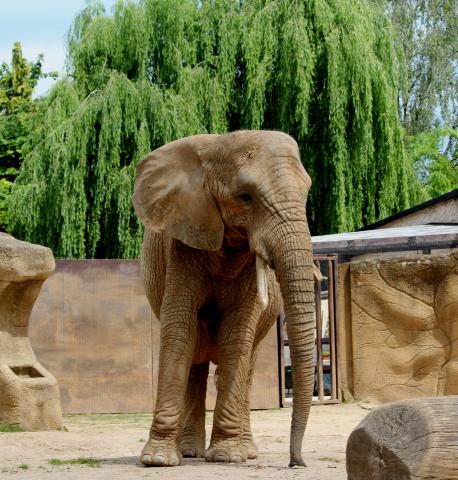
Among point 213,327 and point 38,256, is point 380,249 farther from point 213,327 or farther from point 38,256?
point 213,327

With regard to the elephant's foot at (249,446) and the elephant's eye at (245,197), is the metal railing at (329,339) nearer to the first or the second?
the elephant's foot at (249,446)

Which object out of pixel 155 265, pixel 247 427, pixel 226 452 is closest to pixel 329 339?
pixel 247 427

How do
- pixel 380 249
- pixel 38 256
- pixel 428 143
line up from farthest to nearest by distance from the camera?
pixel 428 143, pixel 380 249, pixel 38 256

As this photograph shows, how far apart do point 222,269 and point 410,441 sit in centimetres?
344

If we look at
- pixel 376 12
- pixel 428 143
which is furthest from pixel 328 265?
pixel 428 143

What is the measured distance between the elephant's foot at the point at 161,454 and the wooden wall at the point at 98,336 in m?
5.44

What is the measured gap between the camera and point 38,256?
11.4m

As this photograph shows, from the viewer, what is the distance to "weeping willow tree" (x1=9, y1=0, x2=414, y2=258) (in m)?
20.2

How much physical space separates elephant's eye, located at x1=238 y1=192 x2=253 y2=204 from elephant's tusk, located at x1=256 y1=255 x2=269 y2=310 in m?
0.39

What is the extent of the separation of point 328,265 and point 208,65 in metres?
8.16

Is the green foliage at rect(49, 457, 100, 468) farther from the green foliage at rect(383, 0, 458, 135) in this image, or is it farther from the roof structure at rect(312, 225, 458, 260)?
the green foliage at rect(383, 0, 458, 135)

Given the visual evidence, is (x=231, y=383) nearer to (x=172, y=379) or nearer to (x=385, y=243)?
(x=172, y=379)

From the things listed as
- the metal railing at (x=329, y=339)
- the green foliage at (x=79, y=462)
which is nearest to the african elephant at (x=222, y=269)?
the green foliage at (x=79, y=462)

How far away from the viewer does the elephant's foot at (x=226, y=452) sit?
329 inches
